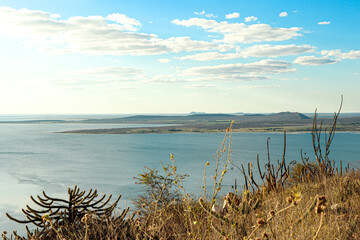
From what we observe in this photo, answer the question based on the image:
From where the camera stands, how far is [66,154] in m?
51.6

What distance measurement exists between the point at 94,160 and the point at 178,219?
137 feet

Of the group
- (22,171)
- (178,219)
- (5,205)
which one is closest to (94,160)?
(22,171)

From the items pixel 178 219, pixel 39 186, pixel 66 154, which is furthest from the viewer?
pixel 66 154

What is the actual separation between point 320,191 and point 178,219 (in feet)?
8.59

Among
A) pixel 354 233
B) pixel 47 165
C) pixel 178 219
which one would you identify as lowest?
pixel 47 165

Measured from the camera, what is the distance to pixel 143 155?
48281 mm

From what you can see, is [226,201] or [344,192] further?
[344,192]

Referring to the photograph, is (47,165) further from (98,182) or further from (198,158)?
(198,158)

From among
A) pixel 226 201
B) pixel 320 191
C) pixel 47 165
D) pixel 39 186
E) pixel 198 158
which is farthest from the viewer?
pixel 198 158

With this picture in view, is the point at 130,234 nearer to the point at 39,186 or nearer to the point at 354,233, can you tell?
the point at 354,233

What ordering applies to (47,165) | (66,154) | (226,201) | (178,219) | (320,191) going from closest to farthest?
1. (226,201)
2. (178,219)
3. (320,191)
4. (47,165)
5. (66,154)

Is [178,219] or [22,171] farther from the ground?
[178,219]

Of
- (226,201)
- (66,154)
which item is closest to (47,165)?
(66,154)

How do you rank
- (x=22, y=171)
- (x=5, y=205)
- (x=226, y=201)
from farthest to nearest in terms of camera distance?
(x=22, y=171), (x=5, y=205), (x=226, y=201)
